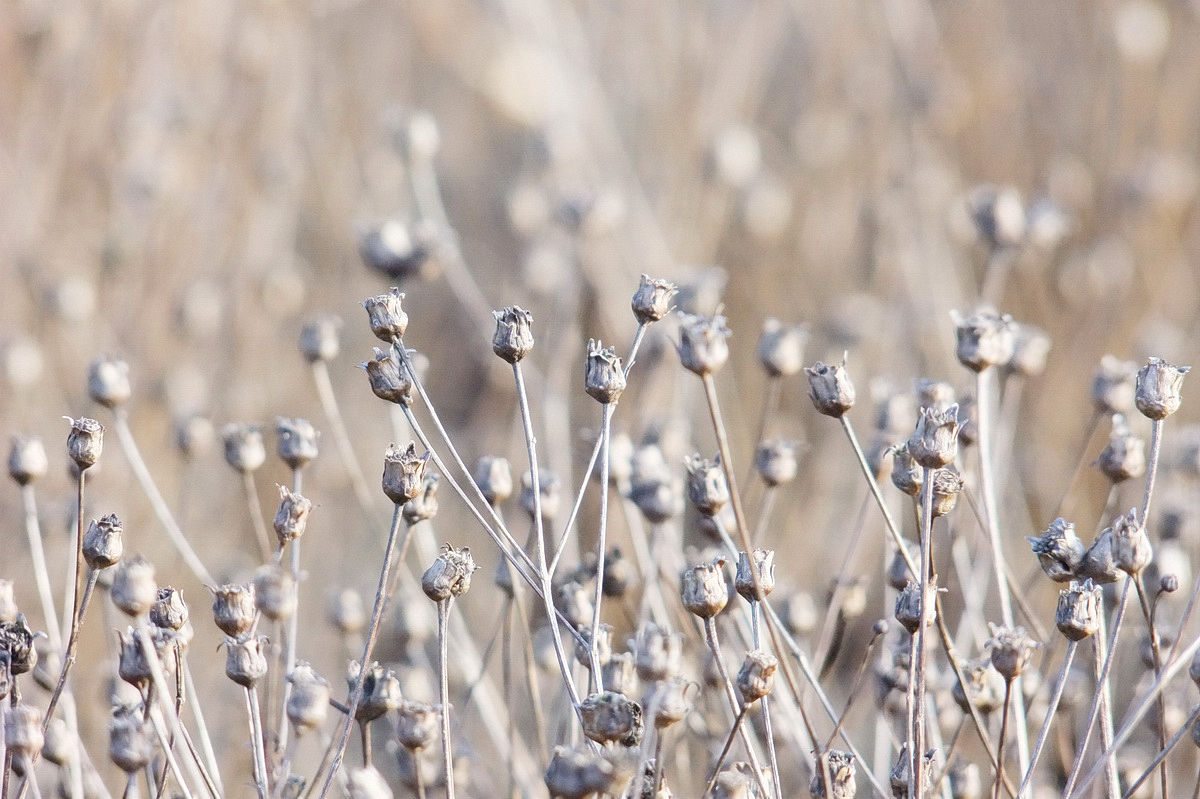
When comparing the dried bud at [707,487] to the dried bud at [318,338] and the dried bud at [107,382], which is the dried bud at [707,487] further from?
the dried bud at [107,382]

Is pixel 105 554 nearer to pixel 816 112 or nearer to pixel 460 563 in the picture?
pixel 460 563

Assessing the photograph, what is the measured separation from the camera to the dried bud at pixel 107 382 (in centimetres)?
137

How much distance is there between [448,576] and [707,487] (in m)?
0.30

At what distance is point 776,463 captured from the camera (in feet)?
4.42

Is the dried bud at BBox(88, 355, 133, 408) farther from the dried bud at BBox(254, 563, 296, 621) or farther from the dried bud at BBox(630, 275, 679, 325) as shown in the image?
the dried bud at BBox(630, 275, 679, 325)

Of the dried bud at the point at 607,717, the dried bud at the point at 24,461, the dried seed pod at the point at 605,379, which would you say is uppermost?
the dried seed pod at the point at 605,379

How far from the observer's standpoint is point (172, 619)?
3.20 feet

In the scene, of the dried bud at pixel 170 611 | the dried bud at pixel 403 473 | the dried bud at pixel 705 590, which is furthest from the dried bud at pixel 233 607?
the dried bud at pixel 705 590

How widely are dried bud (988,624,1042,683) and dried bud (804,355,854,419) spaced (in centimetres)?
26

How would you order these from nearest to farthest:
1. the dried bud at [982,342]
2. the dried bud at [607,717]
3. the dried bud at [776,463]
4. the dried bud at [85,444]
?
the dried bud at [607,717] → the dried bud at [85,444] → the dried bud at [982,342] → the dried bud at [776,463]

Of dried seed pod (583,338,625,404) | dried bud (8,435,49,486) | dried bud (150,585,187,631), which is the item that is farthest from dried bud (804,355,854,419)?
dried bud (8,435,49,486)

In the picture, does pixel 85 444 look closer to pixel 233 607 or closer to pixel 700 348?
pixel 233 607

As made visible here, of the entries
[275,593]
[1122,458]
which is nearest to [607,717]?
[275,593]

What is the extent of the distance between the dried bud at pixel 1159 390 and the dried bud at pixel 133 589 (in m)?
0.95
